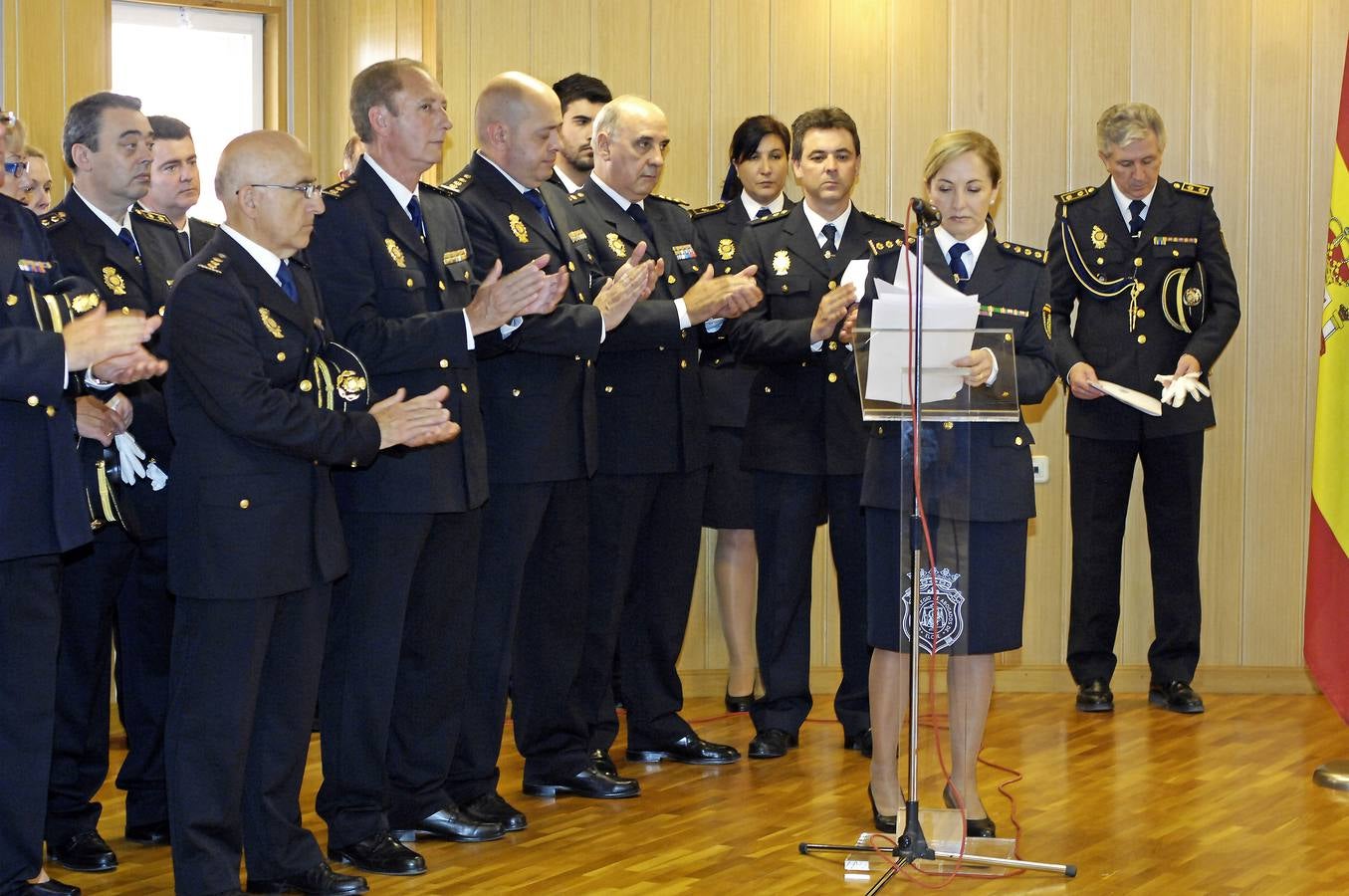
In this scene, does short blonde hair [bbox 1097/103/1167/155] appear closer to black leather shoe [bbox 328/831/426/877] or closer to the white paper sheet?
the white paper sheet

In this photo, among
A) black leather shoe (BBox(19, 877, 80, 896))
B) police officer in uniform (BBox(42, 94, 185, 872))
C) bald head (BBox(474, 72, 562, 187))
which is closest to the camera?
black leather shoe (BBox(19, 877, 80, 896))

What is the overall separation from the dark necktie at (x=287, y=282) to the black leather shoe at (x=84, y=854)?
1.43 metres

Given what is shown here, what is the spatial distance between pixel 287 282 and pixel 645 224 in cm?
155

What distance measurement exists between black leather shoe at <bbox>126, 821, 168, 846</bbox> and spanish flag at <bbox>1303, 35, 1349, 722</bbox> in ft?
11.0

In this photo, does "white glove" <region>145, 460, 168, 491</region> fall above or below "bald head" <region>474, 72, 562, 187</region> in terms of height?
below

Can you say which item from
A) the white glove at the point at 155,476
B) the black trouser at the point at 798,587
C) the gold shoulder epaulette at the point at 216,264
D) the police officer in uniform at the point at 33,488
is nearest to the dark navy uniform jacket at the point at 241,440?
→ the gold shoulder epaulette at the point at 216,264

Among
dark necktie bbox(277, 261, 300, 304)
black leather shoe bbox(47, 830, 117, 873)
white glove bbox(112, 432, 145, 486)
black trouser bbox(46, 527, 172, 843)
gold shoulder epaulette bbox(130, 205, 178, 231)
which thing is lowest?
black leather shoe bbox(47, 830, 117, 873)

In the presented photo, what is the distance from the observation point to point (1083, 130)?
6102 millimetres

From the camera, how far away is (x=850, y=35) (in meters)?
6.10

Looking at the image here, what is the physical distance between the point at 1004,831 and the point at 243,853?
189 cm

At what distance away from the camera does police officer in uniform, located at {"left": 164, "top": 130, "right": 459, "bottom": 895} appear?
10.8 ft

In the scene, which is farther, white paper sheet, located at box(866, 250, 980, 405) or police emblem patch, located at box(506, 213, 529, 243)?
police emblem patch, located at box(506, 213, 529, 243)

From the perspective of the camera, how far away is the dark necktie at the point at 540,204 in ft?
14.3

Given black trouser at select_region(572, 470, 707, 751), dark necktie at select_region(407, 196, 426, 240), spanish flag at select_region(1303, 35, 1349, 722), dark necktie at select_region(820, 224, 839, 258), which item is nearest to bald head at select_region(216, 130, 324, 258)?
dark necktie at select_region(407, 196, 426, 240)
